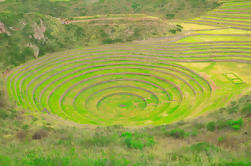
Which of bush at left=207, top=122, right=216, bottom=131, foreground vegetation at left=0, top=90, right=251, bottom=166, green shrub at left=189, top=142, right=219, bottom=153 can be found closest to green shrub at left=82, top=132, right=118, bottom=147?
foreground vegetation at left=0, top=90, right=251, bottom=166

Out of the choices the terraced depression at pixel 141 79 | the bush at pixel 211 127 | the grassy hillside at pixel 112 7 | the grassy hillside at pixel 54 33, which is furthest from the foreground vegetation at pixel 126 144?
the grassy hillside at pixel 112 7

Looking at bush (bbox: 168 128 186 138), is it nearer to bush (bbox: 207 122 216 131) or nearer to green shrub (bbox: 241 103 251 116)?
bush (bbox: 207 122 216 131)

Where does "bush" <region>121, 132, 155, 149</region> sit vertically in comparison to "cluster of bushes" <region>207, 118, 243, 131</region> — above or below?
below

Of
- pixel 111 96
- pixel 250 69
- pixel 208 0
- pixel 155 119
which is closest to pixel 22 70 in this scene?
pixel 111 96

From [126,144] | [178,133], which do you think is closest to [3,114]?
[126,144]

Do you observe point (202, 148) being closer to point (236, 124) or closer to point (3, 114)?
point (236, 124)

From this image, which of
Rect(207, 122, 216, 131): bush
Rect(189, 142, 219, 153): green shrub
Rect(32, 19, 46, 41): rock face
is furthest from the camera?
Rect(32, 19, 46, 41): rock face

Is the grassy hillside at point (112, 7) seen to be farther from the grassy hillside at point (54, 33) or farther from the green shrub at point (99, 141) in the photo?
the green shrub at point (99, 141)

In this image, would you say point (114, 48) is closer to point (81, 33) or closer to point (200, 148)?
point (81, 33)

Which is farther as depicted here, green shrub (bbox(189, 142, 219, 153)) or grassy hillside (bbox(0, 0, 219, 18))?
grassy hillside (bbox(0, 0, 219, 18))
